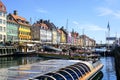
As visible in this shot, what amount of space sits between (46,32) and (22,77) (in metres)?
132

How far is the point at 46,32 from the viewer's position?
5994 inches

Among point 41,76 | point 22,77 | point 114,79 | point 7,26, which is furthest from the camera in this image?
point 7,26

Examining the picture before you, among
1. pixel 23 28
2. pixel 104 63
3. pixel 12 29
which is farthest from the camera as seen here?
pixel 23 28

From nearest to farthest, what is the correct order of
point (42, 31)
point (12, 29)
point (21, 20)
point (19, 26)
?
point (12, 29)
point (19, 26)
point (21, 20)
point (42, 31)

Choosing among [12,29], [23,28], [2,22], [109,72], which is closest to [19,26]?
[23,28]

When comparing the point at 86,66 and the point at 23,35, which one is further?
the point at 23,35

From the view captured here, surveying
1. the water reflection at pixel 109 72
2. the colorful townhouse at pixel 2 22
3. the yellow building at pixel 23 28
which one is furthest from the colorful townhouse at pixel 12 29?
the water reflection at pixel 109 72

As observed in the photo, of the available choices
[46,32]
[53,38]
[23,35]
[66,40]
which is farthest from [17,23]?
[66,40]

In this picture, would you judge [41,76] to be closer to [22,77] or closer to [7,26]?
[22,77]

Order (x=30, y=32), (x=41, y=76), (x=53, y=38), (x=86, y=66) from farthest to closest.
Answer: (x=53, y=38)
(x=30, y=32)
(x=86, y=66)
(x=41, y=76)

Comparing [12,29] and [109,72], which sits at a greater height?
[12,29]

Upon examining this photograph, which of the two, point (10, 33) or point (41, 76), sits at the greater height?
point (10, 33)

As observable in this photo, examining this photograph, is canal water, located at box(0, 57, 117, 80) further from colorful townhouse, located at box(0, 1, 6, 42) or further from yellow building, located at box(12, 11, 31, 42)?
yellow building, located at box(12, 11, 31, 42)

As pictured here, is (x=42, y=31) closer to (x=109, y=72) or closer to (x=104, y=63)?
(x=104, y=63)
